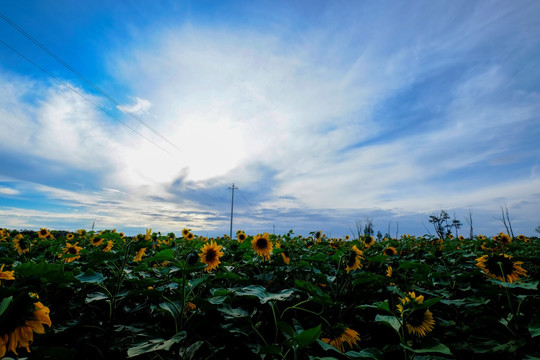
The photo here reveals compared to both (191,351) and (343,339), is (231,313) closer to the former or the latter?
(191,351)

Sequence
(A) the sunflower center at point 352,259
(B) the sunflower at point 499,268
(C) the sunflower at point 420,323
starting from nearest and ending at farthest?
(C) the sunflower at point 420,323
(B) the sunflower at point 499,268
(A) the sunflower center at point 352,259

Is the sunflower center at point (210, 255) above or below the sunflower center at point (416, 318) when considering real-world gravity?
above

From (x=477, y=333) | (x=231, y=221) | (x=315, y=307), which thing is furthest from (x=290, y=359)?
(x=231, y=221)

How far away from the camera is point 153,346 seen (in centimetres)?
153

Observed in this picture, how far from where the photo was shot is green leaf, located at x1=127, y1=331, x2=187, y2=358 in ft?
4.66

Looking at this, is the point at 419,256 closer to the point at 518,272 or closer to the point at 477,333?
the point at 518,272

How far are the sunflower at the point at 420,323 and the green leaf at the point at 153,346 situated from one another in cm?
195

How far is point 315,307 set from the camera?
2395 mm

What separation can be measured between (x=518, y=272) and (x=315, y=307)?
2328mm

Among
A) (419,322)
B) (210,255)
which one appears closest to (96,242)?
(210,255)

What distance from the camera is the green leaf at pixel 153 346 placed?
1.42m

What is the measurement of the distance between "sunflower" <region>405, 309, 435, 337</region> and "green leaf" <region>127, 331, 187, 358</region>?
1.95m

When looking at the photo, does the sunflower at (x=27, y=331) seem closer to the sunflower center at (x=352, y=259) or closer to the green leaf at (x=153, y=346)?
the green leaf at (x=153, y=346)

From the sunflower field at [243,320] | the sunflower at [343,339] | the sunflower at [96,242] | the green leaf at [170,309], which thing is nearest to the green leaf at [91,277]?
the sunflower field at [243,320]
